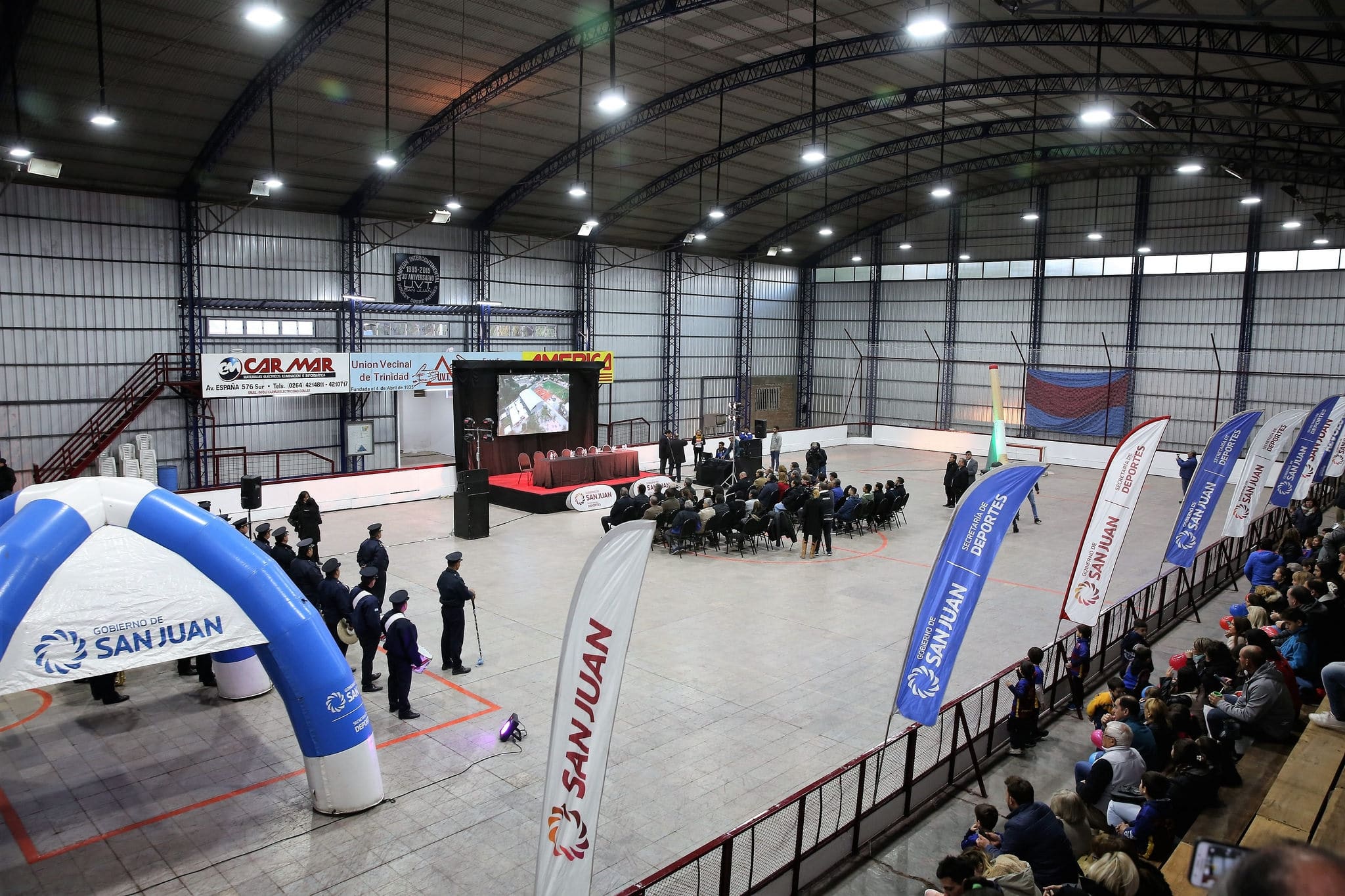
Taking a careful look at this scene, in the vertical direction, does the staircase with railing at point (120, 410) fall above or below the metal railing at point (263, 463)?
above

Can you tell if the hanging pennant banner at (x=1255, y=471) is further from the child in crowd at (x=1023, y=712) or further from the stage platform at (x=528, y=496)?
the stage platform at (x=528, y=496)

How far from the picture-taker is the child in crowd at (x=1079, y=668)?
31.0 feet

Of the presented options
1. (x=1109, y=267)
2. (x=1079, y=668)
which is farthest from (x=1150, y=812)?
(x=1109, y=267)

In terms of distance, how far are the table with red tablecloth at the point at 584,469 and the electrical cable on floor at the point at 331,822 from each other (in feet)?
44.1

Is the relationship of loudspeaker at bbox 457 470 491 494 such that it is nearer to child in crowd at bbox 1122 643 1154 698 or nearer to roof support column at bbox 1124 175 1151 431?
child in crowd at bbox 1122 643 1154 698

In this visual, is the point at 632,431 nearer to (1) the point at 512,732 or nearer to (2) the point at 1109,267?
(2) the point at 1109,267

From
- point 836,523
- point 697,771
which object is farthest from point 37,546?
point 836,523

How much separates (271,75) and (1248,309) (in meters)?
Result: 30.8

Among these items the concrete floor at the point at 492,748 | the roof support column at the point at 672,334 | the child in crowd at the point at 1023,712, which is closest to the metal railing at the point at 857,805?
the child in crowd at the point at 1023,712

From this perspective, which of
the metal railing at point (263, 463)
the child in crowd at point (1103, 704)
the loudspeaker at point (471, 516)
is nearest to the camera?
the child in crowd at point (1103, 704)

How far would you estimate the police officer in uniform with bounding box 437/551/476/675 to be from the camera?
1009 centimetres

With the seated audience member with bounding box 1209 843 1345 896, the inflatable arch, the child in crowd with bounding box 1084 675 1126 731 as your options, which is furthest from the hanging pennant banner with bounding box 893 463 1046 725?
the seated audience member with bounding box 1209 843 1345 896

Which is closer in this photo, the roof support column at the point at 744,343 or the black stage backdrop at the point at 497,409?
the black stage backdrop at the point at 497,409

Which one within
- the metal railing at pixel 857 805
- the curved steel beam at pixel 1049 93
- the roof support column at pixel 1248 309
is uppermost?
the curved steel beam at pixel 1049 93
